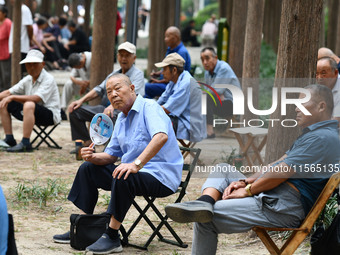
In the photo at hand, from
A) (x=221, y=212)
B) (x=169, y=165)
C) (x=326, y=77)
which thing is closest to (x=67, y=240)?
(x=169, y=165)

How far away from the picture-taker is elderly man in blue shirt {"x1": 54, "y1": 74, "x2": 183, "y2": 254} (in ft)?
16.3

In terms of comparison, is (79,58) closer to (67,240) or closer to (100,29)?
(100,29)

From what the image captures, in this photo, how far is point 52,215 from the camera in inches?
248

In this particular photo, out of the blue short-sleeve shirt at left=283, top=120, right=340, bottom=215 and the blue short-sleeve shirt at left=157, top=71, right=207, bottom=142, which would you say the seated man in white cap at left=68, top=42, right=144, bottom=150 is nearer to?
the blue short-sleeve shirt at left=157, top=71, right=207, bottom=142

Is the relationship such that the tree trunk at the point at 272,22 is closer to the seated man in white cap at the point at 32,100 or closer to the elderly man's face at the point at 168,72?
the seated man in white cap at the point at 32,100

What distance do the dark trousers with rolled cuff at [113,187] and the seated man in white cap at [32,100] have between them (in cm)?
400

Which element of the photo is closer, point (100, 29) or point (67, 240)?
point (67, 240)

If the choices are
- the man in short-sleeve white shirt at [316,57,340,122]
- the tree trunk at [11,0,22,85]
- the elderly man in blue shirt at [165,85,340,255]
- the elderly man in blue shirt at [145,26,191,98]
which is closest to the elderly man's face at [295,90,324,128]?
the elderly man in blue shirt at [165,85,340,255]

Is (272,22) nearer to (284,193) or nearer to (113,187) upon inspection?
(113,187)

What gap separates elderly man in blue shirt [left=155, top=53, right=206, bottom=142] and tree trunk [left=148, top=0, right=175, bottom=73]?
305 inches

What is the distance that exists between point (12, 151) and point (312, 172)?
5.95m

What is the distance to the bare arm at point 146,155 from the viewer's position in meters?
4.91

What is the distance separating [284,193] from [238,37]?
318 inches

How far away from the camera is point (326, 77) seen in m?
6.48
